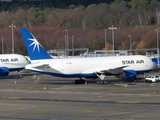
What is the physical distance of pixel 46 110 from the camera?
34938mm

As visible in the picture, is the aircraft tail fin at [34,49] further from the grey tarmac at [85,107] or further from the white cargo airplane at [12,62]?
the white cargo airplane at [12,62]

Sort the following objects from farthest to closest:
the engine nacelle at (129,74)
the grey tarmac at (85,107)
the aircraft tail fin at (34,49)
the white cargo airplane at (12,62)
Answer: the white cargo airplane at (12,62) < the engine nacelle at (129,74) < the aircraft tail fin at (34,49) < the grey tarmac at (85,107)

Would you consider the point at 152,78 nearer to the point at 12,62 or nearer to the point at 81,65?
the point at 81,65

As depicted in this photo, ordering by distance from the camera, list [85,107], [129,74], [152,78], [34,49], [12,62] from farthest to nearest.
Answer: [12,62]
[129,74]
[152,78]
[34,49]
[85,107]

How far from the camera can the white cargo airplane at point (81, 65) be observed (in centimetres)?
6175

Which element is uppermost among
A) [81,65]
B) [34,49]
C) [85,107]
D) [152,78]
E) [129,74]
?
[34,49]

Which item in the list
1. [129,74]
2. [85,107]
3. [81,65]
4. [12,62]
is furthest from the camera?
[12,62]

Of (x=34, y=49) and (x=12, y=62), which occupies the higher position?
(x=34, y=49)

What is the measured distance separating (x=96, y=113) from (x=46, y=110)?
439cm

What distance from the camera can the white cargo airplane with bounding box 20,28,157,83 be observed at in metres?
61.8

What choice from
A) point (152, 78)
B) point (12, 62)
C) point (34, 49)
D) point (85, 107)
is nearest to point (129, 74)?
point (152, 78)

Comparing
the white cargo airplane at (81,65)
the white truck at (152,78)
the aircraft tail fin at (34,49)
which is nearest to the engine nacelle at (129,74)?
the white cargo airplane at (81,65)

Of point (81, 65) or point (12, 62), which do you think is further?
point (12, 62)

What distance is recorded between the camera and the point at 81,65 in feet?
207
